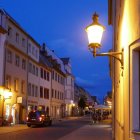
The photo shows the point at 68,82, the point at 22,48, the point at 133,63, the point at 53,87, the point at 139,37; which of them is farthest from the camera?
the point at 68,82

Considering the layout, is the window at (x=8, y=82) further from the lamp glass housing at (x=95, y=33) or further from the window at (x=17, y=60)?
the lamp glass housing at (x=95, y=33)

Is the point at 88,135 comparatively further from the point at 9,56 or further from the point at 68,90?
Result: the point at 68,90

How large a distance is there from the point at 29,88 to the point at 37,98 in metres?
5.68

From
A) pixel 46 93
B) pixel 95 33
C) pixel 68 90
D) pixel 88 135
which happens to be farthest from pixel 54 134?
pixel 68 90

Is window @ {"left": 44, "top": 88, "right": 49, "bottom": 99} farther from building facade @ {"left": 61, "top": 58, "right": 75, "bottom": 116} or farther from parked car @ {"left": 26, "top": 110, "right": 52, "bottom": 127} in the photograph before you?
parked car @ {"left": 26, "top": 110, "right": 52, "bottom": 127}

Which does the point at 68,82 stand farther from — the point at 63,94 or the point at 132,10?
the point at 132,10

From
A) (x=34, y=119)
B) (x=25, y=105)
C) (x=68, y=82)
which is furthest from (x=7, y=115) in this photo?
(x=68, y=82)

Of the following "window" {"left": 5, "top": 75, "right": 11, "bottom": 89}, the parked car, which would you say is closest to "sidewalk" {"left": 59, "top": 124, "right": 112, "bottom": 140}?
the parked car

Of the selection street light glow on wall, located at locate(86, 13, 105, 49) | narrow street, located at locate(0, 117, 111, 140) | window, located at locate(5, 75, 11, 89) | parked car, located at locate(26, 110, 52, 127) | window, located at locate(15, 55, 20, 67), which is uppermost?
window, located at locate(15, 55, 20, 67)

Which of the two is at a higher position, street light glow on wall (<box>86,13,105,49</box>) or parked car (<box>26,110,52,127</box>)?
street light glow on wall (<box>86,13,105,49</box>)

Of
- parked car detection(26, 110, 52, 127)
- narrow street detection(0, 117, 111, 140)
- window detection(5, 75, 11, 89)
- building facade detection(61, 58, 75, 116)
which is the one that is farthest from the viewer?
building facade detection(61, 58, 75, 116)

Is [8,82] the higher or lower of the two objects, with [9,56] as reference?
lower

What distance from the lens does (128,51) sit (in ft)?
23.7

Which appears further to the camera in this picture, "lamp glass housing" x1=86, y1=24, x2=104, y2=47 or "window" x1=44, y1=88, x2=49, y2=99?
"window" x1=44, y1=88, x2=49, y2=99
